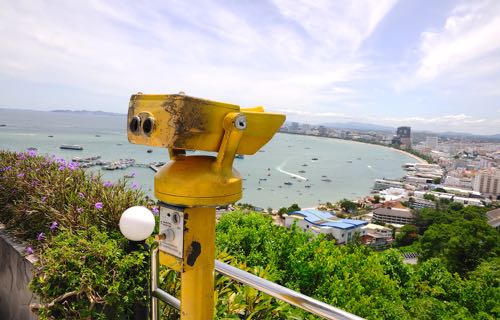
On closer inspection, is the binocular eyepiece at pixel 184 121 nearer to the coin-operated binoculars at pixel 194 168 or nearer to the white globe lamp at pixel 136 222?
the coin-operated binoculars at pixel 194 168

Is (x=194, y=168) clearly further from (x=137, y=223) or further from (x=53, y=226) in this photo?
(x=53, y=226)

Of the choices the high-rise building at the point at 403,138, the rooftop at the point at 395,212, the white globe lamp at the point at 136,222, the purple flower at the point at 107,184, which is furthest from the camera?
the high-rise building at the point at 403,138

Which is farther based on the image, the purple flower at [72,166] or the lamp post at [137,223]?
the purple flower at [72,166]

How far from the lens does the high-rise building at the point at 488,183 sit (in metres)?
72.1

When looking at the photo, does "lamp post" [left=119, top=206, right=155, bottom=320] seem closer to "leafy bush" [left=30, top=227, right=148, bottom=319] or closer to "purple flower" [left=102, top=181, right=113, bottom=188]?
"leafy bush" [left=30, top=227, right=148, bottom=319]

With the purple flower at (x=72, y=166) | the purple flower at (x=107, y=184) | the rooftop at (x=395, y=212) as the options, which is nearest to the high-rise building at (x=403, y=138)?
the rooftop at (x=395, y=212)

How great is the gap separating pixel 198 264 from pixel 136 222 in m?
0.65

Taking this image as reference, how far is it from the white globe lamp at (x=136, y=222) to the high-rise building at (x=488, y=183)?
288 ft

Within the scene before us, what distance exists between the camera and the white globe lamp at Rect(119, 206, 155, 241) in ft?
5.25

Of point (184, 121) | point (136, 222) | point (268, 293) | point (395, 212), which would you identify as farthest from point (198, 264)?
point (395, 212)

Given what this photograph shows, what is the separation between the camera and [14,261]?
225 centimetres

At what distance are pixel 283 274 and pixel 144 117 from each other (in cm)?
235

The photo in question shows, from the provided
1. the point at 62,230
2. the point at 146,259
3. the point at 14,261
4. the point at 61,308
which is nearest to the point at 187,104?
the point at 146,259

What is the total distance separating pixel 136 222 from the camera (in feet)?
5.27
